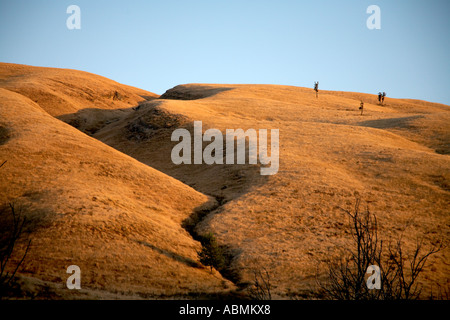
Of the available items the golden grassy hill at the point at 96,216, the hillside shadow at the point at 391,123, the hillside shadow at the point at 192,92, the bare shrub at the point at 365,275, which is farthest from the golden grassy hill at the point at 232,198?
the hillside shadow at the point at 192,92

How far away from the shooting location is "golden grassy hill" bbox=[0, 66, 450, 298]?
15.1m

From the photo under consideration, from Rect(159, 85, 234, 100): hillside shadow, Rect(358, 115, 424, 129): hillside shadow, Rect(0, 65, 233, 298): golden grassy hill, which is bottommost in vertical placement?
Rect(0, 65, 233, 298): golden grassy hill

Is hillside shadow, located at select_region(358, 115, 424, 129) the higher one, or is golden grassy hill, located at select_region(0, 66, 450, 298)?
hillside shadow, located at select_region(358, 115, 424, 129)

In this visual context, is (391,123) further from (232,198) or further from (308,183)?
(232,198)

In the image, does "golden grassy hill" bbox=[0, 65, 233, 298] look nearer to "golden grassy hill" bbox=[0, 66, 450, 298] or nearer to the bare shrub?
"golden grassy hill" bbox=[0, 66, 450, 298]

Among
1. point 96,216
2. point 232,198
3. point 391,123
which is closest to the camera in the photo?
point 96,216

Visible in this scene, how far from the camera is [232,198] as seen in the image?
965 inches

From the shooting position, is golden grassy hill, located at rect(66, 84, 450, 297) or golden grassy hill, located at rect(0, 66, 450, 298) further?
golden grassy hill, located at rect(66, 84, 450, 297)

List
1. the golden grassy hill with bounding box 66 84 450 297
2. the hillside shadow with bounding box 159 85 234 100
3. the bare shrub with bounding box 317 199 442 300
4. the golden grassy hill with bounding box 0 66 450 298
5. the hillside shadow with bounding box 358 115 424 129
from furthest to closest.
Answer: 1. the hillside shadow with bounding box 159 85 234 100
2. the hillside shadow with bounding box 358 115 424 129
3. the golden grassy hill with bounding box 66 84 450 297
4. the golden grassy hill with bounding box 0 66 450 298
5. the bare shrub with bounding box 317 199 442 300

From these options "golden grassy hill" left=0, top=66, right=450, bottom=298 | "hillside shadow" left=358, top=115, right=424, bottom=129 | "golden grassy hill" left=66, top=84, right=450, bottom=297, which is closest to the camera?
"golden grassy hill" left=0, top=66, right=450, bottom=298

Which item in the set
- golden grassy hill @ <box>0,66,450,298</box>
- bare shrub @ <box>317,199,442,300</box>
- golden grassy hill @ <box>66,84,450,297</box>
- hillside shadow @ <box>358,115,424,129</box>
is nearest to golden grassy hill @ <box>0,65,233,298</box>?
golden grassy hill @ <box>0,66,450,298</box>

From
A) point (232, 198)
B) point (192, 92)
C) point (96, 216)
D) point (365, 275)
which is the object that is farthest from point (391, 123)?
point (96, 216)
